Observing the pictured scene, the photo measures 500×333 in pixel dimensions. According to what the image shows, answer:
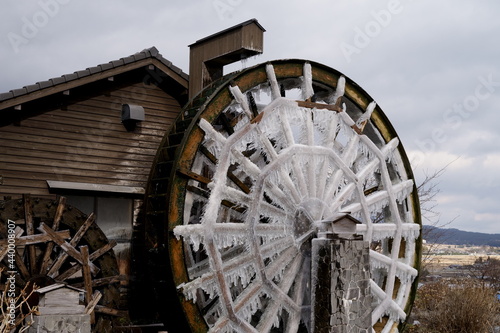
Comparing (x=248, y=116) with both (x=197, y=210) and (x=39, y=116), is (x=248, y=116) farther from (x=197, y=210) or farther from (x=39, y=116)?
(x=39, y=116)

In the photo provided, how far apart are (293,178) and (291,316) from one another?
2.12 meters

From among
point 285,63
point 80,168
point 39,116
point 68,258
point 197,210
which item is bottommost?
point 68,258

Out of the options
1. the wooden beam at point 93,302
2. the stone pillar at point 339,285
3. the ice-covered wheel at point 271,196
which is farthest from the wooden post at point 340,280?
the wooden beam at point 93,302

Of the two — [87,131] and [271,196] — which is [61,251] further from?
[271,196]

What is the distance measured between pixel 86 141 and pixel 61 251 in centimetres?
191

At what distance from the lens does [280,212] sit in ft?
31.4

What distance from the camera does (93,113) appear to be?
1095 centimetres

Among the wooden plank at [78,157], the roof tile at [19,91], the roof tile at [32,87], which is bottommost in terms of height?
the wooden plank at [78,157]

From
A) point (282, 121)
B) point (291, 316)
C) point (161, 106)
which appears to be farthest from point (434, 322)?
point (161, 106)

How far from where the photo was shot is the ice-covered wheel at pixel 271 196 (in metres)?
8.87

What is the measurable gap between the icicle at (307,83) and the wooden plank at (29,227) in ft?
15.4

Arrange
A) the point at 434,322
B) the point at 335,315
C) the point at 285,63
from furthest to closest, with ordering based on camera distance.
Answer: the point at 434,322 < the point at 285,63 < the point at 335,315

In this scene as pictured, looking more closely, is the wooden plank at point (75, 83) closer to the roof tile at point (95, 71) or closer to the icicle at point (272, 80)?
the roof tile at point (95, 71)

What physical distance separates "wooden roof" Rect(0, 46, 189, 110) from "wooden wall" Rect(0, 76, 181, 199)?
1.39 feet
